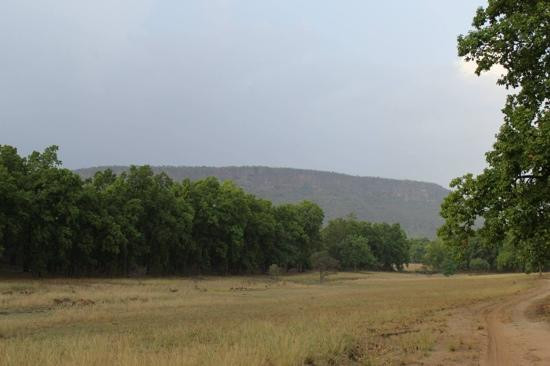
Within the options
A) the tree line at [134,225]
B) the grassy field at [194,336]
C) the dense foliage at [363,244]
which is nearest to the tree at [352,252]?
the dense foliage at [363,244]

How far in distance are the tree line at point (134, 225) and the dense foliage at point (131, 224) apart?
0.45 ft

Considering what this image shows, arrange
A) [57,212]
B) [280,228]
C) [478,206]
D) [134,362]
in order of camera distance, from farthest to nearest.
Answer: [280,228] → [57,212] → [478,206] → [134,362]

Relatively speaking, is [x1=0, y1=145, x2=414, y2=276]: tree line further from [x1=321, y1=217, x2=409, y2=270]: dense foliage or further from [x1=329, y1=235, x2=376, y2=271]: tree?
[x1=321, y1=217, x2=409, y2=270]: dense foliage

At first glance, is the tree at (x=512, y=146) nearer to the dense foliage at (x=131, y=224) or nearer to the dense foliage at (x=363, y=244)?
the dense foliage at (x=131, y=224)

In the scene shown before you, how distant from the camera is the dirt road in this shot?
14.1 metres

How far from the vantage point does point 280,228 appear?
110312mm

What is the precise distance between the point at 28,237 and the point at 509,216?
5757 cm

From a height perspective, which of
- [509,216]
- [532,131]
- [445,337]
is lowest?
[445,337]

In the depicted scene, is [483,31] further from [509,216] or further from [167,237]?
[167,237]

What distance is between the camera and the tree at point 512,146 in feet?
57.1

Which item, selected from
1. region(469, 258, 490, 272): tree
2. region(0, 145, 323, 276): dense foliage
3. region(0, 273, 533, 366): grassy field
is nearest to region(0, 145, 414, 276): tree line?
region(0, 145, 323, 276): dense foliage

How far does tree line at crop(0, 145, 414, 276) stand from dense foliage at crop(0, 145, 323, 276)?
0.14 m

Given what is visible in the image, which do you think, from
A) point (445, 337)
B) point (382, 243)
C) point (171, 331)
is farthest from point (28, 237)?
point (382, 243)

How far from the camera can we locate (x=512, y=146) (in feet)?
56.5
